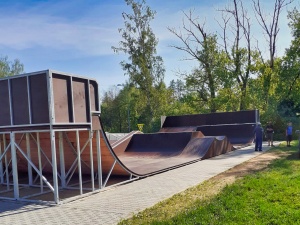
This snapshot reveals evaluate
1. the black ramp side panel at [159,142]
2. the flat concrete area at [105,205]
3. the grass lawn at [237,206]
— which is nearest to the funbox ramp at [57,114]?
the flat concrete area at [105,205]

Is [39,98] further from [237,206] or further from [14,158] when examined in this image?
[237,206]

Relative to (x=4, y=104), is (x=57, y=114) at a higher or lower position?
lower

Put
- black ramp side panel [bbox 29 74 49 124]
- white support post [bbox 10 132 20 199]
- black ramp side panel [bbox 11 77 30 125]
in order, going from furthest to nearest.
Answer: white support post [bbox 10 132 20 199]
black ramp side panel [bbox 11 77 30 125]
black ramp side panel [bbox 29 74 49 124]

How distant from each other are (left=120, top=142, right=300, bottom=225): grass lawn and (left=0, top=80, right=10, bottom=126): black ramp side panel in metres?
4.34

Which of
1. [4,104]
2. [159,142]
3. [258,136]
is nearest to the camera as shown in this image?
[4,104]

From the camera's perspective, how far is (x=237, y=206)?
5.73 meters

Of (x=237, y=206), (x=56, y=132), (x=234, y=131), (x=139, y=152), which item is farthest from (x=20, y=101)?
(x=234, y=131)

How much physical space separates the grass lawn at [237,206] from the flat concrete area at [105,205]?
0.45 m

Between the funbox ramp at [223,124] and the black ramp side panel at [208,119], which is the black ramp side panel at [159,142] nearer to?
the funbox ramp at [223,124]

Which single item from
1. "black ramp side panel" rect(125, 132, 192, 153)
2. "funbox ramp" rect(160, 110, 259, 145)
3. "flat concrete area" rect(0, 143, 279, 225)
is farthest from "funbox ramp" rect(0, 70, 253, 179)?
"funbox ramp" rect(160, 110, 259, 145)

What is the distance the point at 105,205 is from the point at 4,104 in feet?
11.9

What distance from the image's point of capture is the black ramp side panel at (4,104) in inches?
313

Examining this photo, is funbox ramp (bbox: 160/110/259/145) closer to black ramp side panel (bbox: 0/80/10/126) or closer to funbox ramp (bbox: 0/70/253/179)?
funbox ramp (bbox: 0/70/253/179)

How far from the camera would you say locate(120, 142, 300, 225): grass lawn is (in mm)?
5121
